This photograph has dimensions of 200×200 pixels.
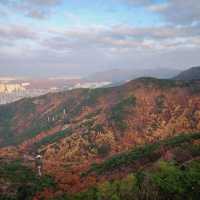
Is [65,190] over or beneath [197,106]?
beneath

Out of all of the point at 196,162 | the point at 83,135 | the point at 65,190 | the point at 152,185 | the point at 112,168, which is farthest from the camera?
the point at 83,135

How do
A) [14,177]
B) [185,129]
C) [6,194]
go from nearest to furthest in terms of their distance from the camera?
1. [6,194]
2. [14,177]
3. [185,129]

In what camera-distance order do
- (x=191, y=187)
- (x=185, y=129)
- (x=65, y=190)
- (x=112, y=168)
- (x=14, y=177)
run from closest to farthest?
(x=191, y=187)
(x=65, y=190)
(x=14, y=177)
(x=112, y=168)
(x=185, y=129)

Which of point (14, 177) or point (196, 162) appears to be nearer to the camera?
point (196, 162)

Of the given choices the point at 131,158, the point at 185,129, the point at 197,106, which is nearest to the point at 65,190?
the point at 131,158

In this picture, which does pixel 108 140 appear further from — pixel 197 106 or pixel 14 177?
pixel 14 177

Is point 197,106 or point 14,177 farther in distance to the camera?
point 197,106

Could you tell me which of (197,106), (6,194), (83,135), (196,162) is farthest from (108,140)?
(196,162)

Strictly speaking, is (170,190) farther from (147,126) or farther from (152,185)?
(147,126)

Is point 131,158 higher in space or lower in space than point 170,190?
lower
